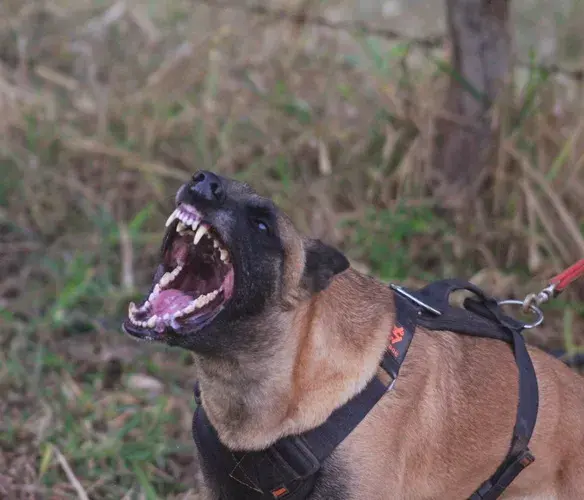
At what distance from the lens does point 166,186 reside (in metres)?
4.91

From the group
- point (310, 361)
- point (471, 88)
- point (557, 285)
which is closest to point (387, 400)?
point (310, 361)

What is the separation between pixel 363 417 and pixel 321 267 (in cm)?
45

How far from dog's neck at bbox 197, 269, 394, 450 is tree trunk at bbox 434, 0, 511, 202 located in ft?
7.39

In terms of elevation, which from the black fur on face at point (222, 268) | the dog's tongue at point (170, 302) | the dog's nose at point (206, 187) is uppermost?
the dog's nose at point (206, 187)

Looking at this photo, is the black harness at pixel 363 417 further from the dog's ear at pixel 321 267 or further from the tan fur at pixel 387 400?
the dog's ear at pixel 321 267

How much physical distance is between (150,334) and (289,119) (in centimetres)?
322

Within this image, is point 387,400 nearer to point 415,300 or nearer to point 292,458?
point 292,458

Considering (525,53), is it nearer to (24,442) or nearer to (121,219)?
(121,219)

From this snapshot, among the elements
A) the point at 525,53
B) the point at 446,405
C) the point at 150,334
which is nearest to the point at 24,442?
the point at 150,334

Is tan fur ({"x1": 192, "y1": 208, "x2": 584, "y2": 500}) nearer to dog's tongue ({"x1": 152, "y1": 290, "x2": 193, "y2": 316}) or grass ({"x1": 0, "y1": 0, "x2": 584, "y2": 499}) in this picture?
dog's tongue ({"x1": 152, "y1": 290, "x2": 193, "y2": 316})

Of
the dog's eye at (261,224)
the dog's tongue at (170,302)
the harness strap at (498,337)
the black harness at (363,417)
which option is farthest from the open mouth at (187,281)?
the harness strap at (498,337)

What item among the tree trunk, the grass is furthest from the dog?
the tree trunk

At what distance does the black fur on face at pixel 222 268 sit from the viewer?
2143 millimetres

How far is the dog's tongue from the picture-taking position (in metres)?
2.21
